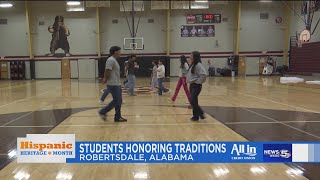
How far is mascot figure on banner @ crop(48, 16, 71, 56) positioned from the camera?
32094mm

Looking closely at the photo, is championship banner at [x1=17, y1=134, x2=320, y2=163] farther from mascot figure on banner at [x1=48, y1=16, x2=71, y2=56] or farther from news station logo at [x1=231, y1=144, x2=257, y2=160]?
mascot figure on banner at [x1=48, y1=16, x2=71, y2=56]

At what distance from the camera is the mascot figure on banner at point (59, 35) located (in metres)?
32.1

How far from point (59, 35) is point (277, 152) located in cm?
3090

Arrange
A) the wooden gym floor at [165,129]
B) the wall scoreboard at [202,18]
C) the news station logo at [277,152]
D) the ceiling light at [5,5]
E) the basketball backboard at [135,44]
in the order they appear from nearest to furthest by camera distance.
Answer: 1. the news station logo at [277,152]
2. the wooden gym floor at [165,129]
3. the basketball backboard at [135,44]
4. the ceiling light at [5,5]
5. the wall scoreboard at [202,18]

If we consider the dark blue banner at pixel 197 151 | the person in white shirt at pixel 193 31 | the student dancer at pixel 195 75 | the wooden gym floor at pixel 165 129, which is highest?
the person in white shirt at pixel 193 31

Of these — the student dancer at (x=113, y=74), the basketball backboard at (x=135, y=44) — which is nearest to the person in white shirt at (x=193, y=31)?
the basketball backboard at (x=135, y=44)

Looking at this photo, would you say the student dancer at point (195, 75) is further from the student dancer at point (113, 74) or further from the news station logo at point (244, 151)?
the news station logo at point (244, 151)

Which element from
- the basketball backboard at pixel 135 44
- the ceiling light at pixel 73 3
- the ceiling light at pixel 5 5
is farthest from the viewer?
the ceiling light at pixel 73 3

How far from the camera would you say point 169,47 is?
3225 centimetres

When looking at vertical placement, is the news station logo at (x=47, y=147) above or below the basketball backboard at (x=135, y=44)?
below

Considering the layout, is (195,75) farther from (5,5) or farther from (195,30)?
(5,5)

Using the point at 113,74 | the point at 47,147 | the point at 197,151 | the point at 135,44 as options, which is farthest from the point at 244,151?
the point at 135,44

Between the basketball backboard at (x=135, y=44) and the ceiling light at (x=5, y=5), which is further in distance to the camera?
the ceiling light at (x=5, y=5)

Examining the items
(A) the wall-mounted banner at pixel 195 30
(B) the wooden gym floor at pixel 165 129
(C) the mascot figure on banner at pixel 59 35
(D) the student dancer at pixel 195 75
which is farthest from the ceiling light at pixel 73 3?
(D) the student dancer at pixel 195 75
